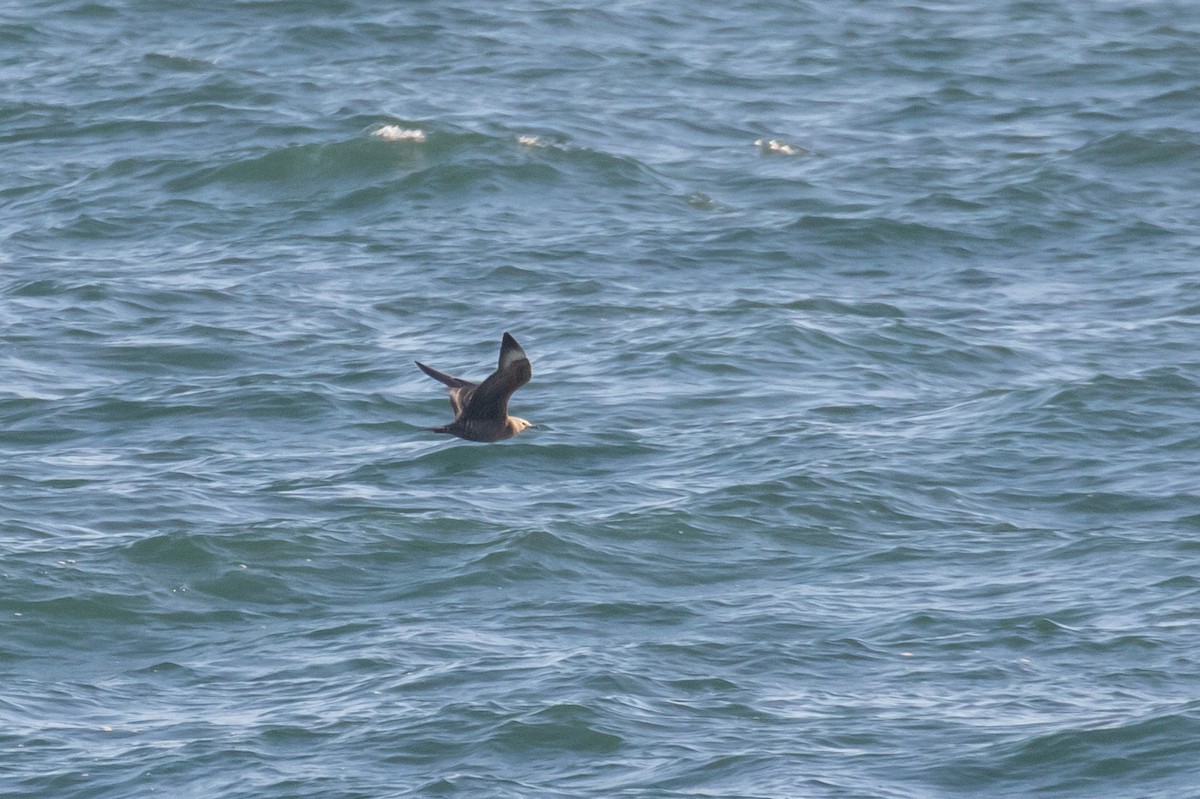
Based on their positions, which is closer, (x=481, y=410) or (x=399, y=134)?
(x=481, y=410)

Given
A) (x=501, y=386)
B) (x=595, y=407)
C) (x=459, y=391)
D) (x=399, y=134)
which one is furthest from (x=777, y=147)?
(x=501, y=386)

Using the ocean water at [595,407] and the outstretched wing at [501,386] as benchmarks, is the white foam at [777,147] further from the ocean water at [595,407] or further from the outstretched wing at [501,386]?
the outstretched wing at [501,386]

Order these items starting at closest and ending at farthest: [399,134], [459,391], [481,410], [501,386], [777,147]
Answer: [501,386], [481,410], [459,391], [399,134], [777,147]

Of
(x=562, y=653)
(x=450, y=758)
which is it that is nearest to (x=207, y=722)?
(x=450, y=758)

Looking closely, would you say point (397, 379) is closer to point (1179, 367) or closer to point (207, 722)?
point (207, 722)

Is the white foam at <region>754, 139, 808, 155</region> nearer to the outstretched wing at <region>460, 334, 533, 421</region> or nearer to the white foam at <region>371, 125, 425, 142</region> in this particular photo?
the white foam at <region>371, 125, 425, 142</region>

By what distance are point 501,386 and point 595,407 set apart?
515cm

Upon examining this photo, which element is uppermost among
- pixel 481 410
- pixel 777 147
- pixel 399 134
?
pixel 481 410

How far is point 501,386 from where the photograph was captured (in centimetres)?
1216

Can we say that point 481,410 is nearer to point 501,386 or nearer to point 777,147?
point 501,386

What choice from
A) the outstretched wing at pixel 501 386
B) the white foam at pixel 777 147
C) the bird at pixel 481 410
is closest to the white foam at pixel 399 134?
the white foam at pixel 777 147

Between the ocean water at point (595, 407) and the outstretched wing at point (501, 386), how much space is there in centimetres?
177

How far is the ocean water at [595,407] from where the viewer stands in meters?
12.7

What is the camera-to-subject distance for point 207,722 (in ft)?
41.5
